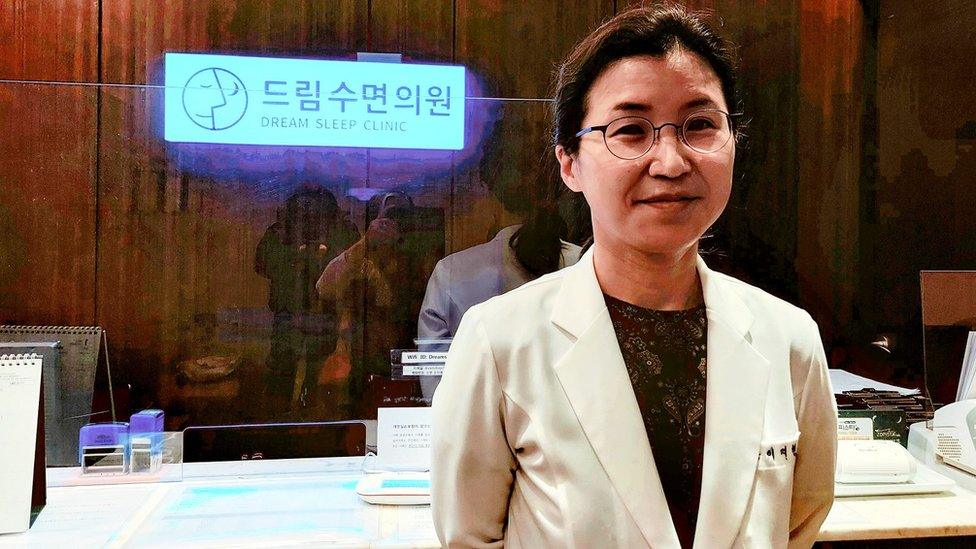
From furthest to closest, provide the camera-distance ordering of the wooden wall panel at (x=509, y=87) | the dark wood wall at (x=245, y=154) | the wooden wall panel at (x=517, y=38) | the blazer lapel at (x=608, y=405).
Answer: the wooden wall panel at (x=517, y=38) < the wooden wall panel at (x=509, y=87) < the dark wood wall at (x=245, y=154) < the blazer lapel at (x=608, y=405)

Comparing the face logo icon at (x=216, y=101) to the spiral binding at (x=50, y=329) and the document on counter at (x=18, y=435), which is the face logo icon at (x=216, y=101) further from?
the document on counter at (x=18, y=435)

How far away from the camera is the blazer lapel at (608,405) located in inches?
36.9

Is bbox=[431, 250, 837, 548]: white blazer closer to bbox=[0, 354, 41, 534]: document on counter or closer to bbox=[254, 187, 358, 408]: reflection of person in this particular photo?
Answer: bbox=[0, 354, 41, 534]: document on counter

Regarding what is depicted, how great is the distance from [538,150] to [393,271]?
61 centimetres

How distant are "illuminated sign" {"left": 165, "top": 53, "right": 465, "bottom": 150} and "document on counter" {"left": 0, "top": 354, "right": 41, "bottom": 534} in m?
0.84

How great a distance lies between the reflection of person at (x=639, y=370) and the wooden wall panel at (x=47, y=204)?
1577mm

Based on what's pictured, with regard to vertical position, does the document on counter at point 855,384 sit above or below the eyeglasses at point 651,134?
below

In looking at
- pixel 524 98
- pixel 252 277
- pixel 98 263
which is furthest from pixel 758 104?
pixel 98 263

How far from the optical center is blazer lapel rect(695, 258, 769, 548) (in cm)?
95

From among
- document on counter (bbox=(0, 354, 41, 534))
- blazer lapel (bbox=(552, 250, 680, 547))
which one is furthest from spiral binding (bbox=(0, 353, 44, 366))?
blazer lapel (bbox=(552, 250, 680, 547))

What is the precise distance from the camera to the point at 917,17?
8.32 ft

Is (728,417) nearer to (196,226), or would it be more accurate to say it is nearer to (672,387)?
(672,387)

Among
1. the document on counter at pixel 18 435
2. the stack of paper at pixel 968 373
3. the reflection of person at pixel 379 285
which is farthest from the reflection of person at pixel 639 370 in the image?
the stack of paper at pixel 968 373

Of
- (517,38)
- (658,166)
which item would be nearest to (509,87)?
(517,38)
